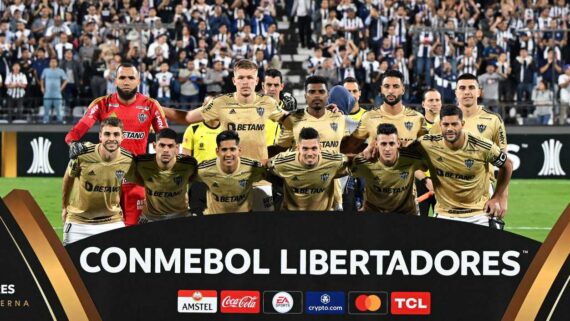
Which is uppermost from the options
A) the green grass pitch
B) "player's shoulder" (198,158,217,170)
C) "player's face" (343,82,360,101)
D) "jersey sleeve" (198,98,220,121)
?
"player's face" (343,82,360,101)

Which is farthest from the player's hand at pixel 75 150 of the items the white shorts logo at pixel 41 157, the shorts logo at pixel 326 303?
the white shorts logo at pixel 41 157

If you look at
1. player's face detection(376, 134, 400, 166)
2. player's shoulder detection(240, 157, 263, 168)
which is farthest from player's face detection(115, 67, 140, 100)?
player's face detection(376, 134, 400, 166)

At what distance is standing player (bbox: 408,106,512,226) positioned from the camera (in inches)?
413

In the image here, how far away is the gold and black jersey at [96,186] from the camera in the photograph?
1076 centimetres

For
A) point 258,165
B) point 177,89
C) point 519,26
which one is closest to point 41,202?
point 177,89

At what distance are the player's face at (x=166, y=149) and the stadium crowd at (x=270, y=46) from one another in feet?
47.0

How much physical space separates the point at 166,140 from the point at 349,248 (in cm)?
337

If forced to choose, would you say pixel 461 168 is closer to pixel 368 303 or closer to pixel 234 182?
pixel 234 182

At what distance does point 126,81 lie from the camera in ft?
38.9

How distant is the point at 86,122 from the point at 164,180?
1610 mm

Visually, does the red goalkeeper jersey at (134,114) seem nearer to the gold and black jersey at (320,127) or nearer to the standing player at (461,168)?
the gold and black jersey at (320,127)

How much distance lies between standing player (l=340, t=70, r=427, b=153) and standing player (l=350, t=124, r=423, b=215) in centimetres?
145

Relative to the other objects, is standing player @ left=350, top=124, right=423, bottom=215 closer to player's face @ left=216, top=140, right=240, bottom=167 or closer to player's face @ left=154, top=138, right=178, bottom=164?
player's face @ left=216, top=140, right=240, bottom=167

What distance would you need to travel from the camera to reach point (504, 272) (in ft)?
24.5
